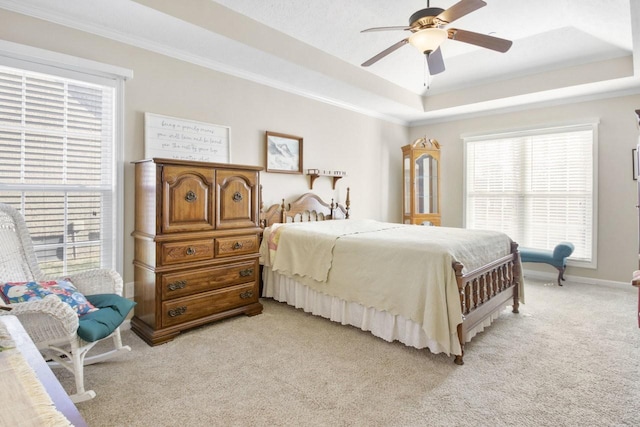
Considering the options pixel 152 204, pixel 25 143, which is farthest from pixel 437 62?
pixel 25 143

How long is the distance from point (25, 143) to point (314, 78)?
2885 mm

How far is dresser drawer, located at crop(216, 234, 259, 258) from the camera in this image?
317 cm

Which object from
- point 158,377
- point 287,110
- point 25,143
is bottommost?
point 158,377

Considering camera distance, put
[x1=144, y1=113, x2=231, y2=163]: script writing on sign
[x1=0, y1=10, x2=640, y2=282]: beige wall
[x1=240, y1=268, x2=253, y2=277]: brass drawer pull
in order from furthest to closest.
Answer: [x1=240, y1=268, x2=253, y2=277]: brass drawer pull < [x1=144, y1=113, x2=231, y2=163]: script writing on sign < [x1=0, y1=10, x2=640, y2=282]: beige wall

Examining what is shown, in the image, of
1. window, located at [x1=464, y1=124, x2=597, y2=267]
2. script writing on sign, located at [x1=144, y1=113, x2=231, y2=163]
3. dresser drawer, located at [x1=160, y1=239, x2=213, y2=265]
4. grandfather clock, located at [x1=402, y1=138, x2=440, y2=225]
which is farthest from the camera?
grandfather clock, located at [x1=402, y1=138, x2=440, y2=225]

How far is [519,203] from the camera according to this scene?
5398 mm

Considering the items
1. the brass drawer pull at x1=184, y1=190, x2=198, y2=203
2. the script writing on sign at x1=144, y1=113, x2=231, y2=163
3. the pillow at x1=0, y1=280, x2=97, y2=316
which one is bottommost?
the pillow at x1=0, y1=280, x2=97, y2=316

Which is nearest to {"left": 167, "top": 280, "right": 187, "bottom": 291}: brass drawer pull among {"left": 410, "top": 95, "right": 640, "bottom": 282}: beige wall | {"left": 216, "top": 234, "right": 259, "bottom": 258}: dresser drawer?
{"left": 216, "top": 234, "right": 259, "bottom": 258}: dresser drawer

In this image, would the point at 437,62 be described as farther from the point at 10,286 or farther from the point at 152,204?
the point at 10,286

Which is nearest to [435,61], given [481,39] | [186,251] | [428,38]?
[481,39]

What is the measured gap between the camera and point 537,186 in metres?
5.22

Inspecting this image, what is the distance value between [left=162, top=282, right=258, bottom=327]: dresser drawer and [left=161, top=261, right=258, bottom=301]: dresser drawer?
0.05 m

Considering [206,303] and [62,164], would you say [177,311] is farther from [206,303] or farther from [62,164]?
[62,164]

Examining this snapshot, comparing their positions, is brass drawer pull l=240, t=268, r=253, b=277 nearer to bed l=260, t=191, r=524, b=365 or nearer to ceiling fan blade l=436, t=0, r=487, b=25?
bed l=260, t=191, r=524, b=365
